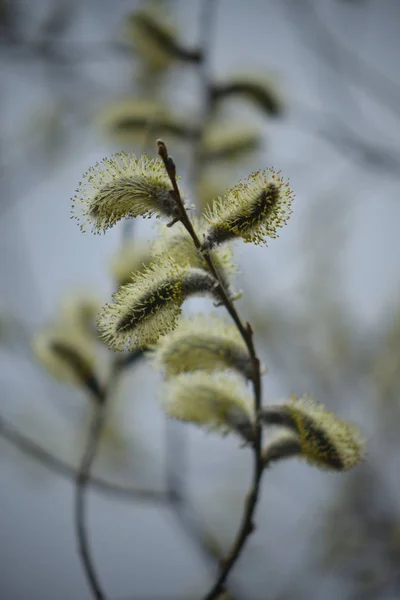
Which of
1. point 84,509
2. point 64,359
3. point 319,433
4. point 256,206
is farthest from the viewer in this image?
point 64,359

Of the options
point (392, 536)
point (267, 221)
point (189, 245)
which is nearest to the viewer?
point (267, 221)

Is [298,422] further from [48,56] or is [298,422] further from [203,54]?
[48,56]

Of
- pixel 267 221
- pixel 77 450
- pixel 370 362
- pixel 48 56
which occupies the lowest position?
pixel 267 221

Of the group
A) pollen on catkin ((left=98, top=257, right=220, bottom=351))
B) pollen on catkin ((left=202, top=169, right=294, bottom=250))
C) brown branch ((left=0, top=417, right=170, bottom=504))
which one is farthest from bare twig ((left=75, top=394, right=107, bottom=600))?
pollen on catkin ((left=202, top=169, right=294, bottom=250))

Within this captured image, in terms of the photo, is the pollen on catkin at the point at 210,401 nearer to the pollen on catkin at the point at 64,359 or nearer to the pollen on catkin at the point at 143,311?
the pollen on catkin at the point at 143,311

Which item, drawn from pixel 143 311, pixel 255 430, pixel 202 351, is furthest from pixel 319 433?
pixel 143 311

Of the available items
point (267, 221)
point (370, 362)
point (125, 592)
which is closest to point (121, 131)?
point (267, 221)

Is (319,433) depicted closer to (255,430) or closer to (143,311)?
(255,430)
